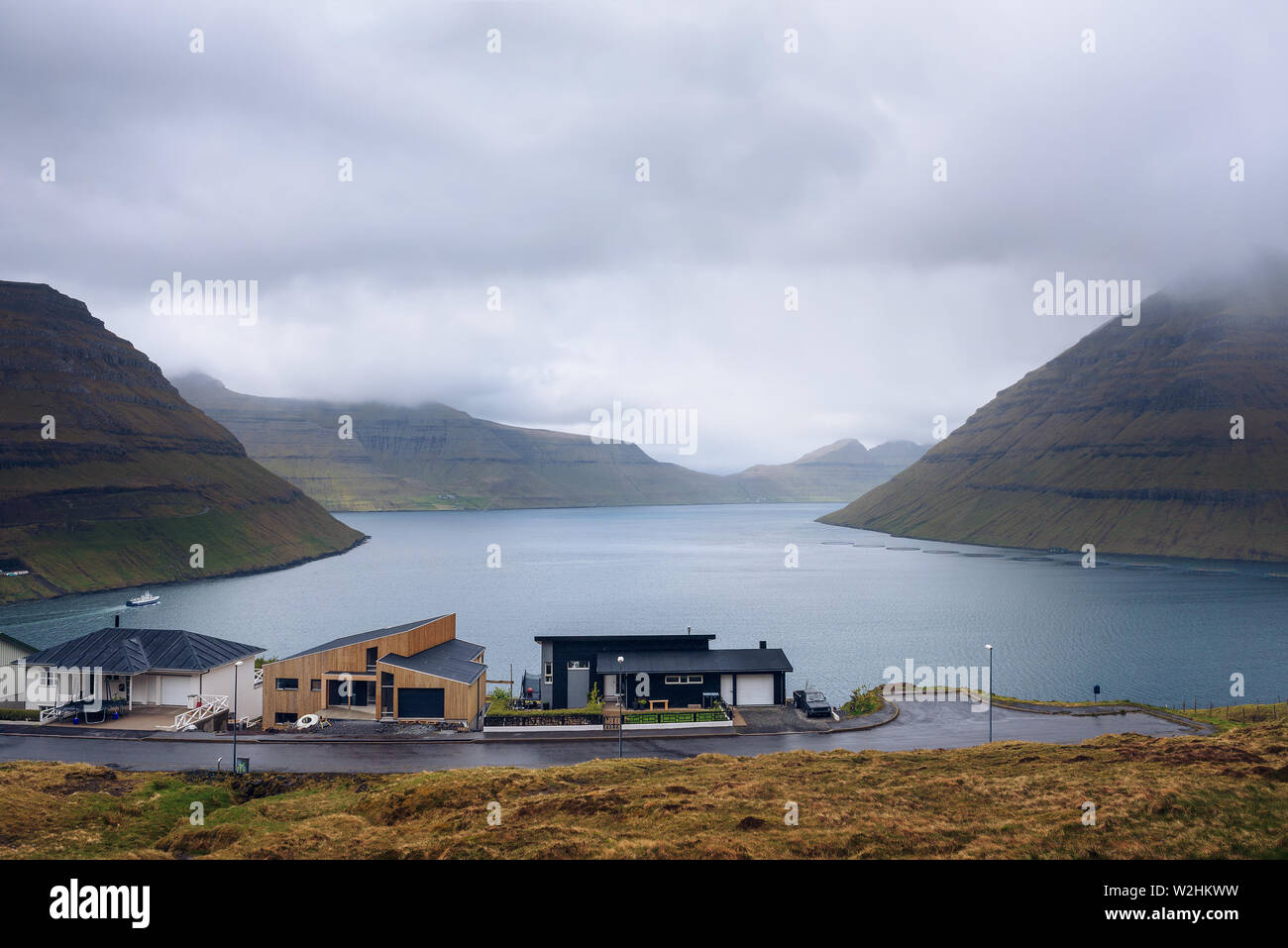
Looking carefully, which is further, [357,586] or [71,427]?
[71,427]

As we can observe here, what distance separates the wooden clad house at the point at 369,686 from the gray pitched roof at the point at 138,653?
5.88 meters

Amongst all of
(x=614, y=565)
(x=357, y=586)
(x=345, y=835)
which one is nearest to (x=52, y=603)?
(x=357, y=586)

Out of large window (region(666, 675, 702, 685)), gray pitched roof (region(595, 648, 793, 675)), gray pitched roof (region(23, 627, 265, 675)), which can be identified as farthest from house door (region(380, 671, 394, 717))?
large window (region(666, 675, 702, 685))

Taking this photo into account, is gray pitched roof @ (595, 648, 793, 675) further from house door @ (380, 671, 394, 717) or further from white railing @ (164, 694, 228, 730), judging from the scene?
white railing @ (164, 694, 228, 730)

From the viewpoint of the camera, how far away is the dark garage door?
152 ft

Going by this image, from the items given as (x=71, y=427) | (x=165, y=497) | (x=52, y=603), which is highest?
(x=71, y=427)

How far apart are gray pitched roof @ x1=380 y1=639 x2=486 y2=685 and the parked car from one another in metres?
21.2

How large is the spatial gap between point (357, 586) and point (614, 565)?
63368 mm

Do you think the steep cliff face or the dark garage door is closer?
the dark garage door

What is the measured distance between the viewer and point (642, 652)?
Result: 54250 millimetres

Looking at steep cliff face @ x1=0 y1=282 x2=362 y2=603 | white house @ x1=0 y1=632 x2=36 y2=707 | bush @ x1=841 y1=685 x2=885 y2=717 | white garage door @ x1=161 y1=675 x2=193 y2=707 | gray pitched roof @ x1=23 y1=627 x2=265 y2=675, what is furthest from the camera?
steep cliff face @ x1=0 y1=282 x2=362 y2=603

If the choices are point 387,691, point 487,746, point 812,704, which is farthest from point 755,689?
point 387,691

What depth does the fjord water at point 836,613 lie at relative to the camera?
77.1 metres
